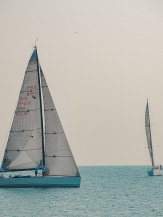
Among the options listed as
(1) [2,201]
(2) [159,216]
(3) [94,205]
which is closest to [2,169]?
(1) [2,201]

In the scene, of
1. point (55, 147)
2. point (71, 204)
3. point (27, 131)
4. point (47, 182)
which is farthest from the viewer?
point (27, 131)

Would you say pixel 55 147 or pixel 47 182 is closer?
pixel 47 182

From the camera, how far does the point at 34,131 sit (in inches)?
2002

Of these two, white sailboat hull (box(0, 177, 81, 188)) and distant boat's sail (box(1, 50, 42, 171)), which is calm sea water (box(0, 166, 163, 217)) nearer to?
white sailboat hull (box(0, 177, 81, 188))

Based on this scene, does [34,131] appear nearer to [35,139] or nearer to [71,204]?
[35,139]

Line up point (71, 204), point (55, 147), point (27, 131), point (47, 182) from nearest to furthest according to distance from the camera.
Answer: point (71, 204), point (47, 182), point (55, 147), point (27, 131)

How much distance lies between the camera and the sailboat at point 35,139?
49125 millimetres

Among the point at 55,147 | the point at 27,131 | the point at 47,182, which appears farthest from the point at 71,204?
the point at 27,131

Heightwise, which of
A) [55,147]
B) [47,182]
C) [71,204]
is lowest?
[71,204]

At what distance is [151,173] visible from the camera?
96812 millimetres

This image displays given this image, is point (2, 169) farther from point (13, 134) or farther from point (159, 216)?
point (159, 216)

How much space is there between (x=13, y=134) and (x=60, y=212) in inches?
593

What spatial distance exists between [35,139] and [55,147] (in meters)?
2.55

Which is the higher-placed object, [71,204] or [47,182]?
[47,182]
